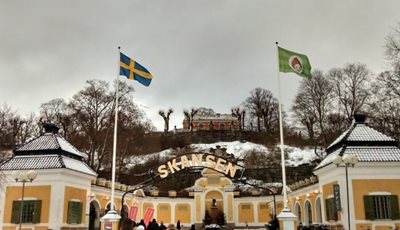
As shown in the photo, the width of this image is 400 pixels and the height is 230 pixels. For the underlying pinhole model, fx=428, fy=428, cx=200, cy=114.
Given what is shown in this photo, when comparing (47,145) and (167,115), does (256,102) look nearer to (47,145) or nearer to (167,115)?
(167,115)

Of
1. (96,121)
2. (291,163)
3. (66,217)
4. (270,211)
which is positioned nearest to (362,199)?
(66,217)

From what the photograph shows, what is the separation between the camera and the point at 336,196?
20938 millimetres

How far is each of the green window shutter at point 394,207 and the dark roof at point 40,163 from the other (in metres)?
16.2

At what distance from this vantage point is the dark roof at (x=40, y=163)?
→ 22.7 m

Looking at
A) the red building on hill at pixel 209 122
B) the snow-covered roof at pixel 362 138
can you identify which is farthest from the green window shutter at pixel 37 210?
the red building on hill at pixel 209 122

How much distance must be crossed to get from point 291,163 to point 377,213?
40.8 meters

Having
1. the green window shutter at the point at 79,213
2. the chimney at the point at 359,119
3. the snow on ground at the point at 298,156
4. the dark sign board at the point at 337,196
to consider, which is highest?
the snow on ground at the point at 298,156

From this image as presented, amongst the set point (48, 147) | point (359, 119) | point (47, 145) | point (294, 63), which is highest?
point (294, 63)

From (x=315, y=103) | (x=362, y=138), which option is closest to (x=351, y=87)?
(x=315, y=103)

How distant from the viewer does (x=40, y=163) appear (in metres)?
23.1

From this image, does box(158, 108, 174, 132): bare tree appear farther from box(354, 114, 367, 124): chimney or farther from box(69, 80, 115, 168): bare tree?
box(354, 114, 367, 124): chimney

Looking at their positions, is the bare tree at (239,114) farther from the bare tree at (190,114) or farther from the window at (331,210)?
the window at (331,210)

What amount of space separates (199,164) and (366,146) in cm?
915

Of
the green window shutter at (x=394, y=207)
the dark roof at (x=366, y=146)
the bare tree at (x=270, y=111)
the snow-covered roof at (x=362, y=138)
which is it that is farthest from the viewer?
the bare tree at (x=270, y=111)
